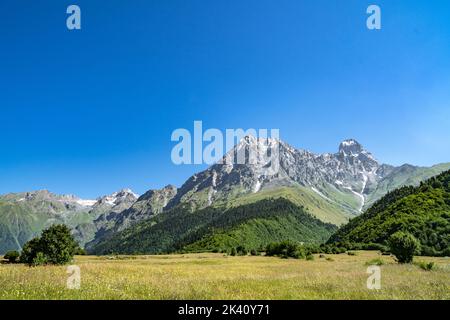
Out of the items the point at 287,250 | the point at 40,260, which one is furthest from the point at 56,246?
the point at 287,250

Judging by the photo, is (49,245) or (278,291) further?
(49,245)

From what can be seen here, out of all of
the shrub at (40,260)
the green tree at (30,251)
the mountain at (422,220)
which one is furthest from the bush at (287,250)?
the shrub at (40,260)

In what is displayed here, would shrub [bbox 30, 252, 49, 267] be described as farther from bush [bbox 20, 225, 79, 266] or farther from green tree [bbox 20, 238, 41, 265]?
green tree [bbox 20, 238, 41, 265]

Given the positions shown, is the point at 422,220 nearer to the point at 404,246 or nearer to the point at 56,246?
the point at 404,246

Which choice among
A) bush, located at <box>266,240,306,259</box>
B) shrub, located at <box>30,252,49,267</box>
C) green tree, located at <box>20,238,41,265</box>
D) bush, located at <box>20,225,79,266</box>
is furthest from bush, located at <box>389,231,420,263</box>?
green tree, located at <box>20,238,41,265</box>

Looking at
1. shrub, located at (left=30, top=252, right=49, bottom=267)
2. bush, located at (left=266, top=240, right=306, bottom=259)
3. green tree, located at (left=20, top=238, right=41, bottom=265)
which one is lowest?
bush, located at (left=266, top=240, right=306, bottom=259)

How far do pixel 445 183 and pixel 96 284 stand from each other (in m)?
202

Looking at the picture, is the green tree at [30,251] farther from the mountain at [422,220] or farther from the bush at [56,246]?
the mountain at [422,220]
